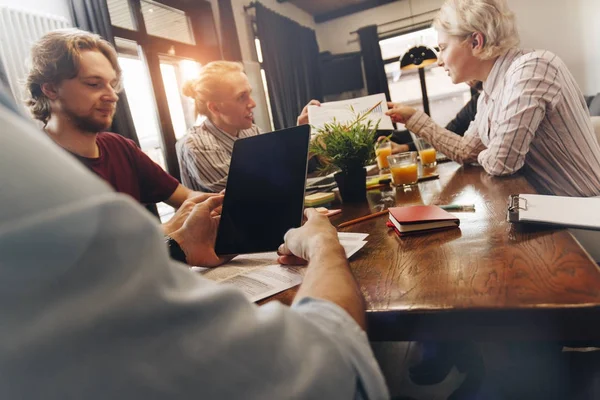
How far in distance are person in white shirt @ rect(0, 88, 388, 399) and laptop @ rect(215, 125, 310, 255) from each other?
0.61 m

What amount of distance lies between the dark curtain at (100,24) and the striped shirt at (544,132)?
2290 mm

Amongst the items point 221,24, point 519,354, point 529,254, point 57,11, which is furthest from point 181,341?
point 221,24

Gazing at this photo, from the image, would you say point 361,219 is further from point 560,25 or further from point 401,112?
point 560,25

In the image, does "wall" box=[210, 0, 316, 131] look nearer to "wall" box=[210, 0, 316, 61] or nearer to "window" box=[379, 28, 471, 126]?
"wall" box=[210, 0, 316, 61]

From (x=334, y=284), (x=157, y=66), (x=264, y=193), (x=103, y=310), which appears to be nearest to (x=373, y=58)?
(x=157, y=66)

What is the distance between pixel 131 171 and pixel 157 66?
6.41 feet

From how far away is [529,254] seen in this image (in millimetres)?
623

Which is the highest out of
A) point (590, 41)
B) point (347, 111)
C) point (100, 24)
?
point (100, 24)

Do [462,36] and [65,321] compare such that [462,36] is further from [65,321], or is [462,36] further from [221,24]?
[221,24]

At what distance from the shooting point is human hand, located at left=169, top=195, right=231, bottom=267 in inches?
36.1

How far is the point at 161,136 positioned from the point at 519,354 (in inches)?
126

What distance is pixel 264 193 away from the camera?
0.96 metres

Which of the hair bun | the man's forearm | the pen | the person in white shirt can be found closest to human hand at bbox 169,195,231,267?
the man's forearm

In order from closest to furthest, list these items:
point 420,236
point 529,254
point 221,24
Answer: point 529,254 → point 420,236 → point 221,24
